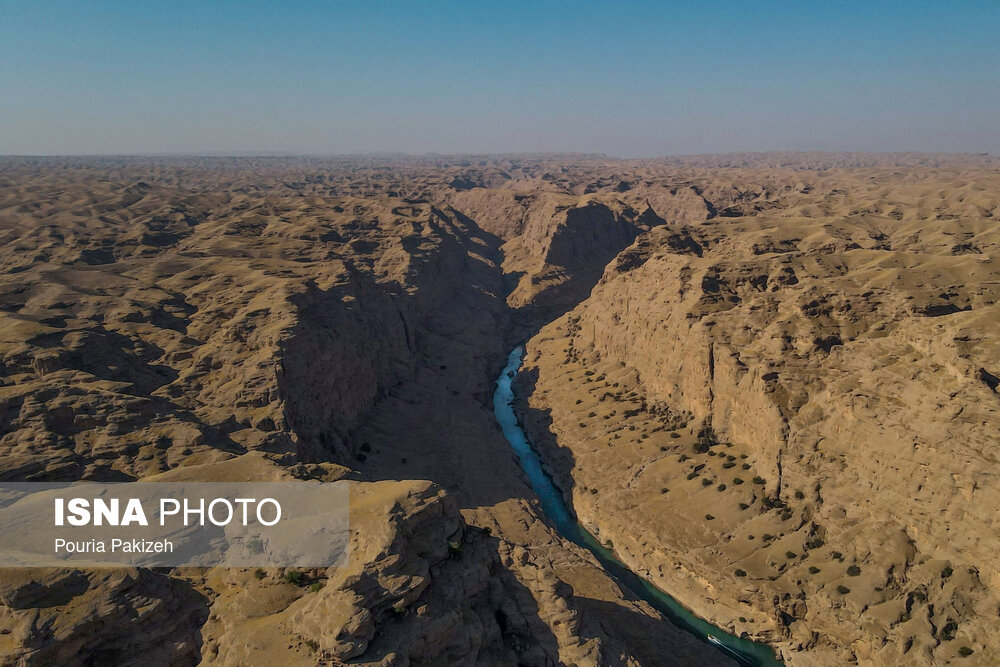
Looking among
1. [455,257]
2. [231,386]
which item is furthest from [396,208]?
[231,386]

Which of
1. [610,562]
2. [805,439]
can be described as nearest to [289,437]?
[610,562]

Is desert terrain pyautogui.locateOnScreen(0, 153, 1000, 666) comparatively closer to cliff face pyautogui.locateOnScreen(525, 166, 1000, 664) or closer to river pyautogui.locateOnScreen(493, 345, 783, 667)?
cliff face pyautogui.locateOnScreen(525, 166, 1000, 664)

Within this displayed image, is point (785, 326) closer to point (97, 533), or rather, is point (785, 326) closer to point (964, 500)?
point (964, 500)

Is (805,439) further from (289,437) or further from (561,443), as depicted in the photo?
(289,437)

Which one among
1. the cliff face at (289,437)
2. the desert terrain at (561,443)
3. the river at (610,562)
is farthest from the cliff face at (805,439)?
the cliff face at (289,437)

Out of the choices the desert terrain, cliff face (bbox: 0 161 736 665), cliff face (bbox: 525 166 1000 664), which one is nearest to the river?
the desert terrain

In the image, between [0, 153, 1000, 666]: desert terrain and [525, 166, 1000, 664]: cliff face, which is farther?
[525, 166, 1000, 664]: cliff face
